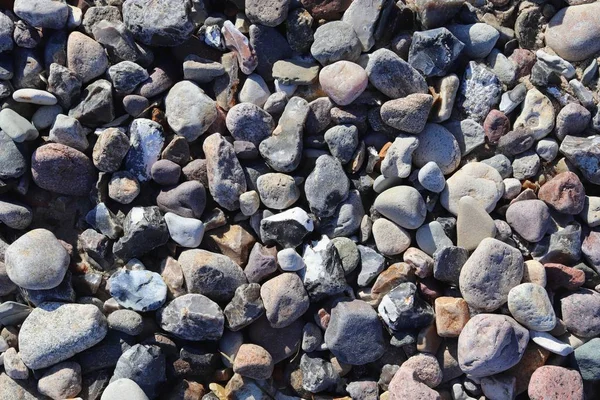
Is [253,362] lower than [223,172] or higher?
lower

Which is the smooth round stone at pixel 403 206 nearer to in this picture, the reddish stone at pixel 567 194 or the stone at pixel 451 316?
the stone at pixel 451 316

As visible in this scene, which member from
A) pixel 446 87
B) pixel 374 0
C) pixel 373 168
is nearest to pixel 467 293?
pixel 373 168

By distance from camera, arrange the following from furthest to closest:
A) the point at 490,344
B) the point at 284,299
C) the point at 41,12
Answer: the point at 41,12 < the point at 284,299 < the point at 490,344

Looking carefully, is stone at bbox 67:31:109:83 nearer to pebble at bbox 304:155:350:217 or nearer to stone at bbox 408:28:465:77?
pebble at bbox 304:155:350:217

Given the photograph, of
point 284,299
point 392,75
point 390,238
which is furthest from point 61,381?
point 392,75

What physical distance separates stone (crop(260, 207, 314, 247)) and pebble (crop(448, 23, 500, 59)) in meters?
0.72

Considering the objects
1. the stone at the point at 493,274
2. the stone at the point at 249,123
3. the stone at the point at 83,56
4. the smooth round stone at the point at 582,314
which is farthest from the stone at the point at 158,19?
the smooth round stone at the point at 582,314

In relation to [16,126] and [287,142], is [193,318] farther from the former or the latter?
[16,126]

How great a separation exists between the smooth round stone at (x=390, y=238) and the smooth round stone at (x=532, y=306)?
32cm

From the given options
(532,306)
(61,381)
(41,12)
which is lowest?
(61,381)

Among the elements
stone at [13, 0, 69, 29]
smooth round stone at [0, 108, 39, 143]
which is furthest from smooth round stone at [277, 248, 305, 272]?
stone at [13, 0, 69, 29]

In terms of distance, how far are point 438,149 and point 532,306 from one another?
0.51 m

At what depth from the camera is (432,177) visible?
173 centimetres

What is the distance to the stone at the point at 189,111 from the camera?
1811mm
